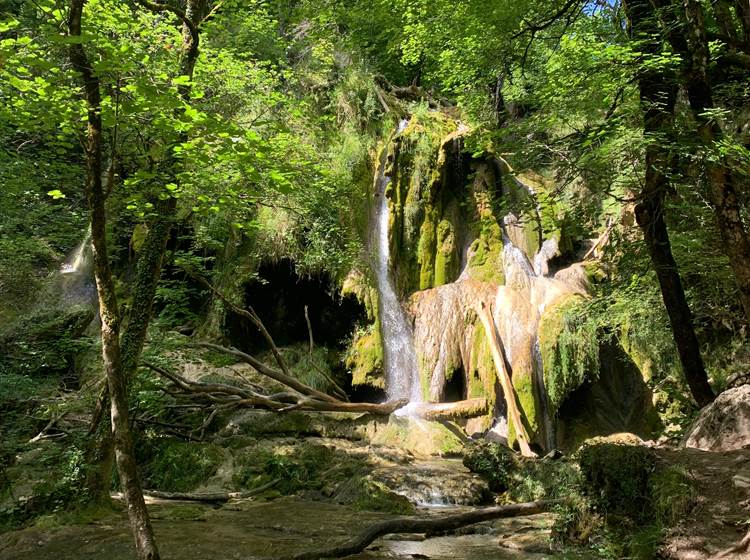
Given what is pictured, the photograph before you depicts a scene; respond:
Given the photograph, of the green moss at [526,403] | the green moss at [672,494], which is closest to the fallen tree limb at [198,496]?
the green moss at [526,403]

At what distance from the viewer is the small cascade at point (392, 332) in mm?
12164

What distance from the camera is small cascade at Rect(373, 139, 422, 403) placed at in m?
12.2

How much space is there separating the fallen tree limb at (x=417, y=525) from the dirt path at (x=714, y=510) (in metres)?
1.38

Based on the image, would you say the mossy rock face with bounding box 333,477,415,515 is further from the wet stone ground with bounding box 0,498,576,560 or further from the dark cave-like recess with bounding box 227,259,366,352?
the dark cave-like recess with bounding box 227,259,366,352

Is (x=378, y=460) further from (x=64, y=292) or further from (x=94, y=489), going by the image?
(x=64, y=292)

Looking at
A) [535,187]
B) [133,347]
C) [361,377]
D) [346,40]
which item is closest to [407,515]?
[133,347]

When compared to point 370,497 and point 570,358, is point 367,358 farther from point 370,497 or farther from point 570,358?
point 370,497

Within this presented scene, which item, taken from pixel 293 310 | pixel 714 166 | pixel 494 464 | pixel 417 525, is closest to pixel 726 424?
pixel 714 166

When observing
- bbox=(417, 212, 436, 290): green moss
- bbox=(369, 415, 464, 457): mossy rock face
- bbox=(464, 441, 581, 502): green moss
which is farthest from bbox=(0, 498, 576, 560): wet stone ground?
bbox=(417, 212, 436, 290): green moss

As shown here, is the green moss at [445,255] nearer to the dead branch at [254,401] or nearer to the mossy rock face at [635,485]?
the dead branch at [254,401]

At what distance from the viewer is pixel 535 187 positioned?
1453cm

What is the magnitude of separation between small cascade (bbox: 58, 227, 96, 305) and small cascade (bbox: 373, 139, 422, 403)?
7989mm

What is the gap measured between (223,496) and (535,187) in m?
11.1

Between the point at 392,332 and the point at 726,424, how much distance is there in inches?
327
